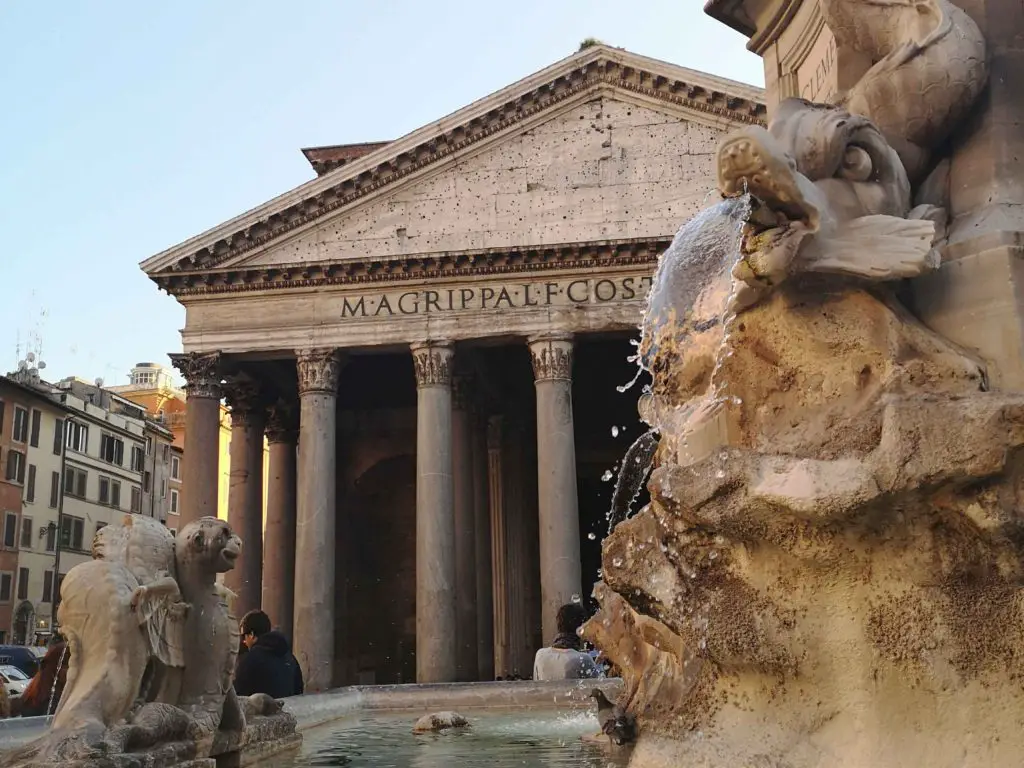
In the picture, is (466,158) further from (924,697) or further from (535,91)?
(924,697)

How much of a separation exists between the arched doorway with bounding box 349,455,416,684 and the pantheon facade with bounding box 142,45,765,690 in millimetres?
3636

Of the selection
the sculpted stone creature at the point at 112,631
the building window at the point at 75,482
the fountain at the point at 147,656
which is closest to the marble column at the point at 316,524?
the fountain at the point at 147,656

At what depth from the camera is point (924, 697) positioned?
218 cm

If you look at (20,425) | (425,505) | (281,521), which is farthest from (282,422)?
(20,425)

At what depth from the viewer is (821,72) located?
3.33 metres

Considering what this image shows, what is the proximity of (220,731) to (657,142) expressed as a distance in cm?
1520

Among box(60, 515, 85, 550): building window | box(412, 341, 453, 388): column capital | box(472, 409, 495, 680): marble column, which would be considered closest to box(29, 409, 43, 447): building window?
box(60, 515, 85, 550): building window

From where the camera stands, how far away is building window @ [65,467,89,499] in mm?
35312

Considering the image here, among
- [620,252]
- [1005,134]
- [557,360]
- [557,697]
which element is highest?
[620,252]

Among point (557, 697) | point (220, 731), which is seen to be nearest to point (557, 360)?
point (557, 697)

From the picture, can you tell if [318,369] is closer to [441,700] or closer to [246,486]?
[246,486]

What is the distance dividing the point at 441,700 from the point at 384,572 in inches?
600

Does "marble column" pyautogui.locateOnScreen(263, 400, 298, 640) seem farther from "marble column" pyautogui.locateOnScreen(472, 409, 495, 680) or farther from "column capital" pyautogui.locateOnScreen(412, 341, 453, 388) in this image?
"column capital" pyautogui.locateOnScreen(412, 341, 453, 388)

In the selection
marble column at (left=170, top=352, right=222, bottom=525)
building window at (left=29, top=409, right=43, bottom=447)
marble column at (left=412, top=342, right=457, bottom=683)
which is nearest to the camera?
marble column at (left=412, top=342, right=457, bottom=683)
